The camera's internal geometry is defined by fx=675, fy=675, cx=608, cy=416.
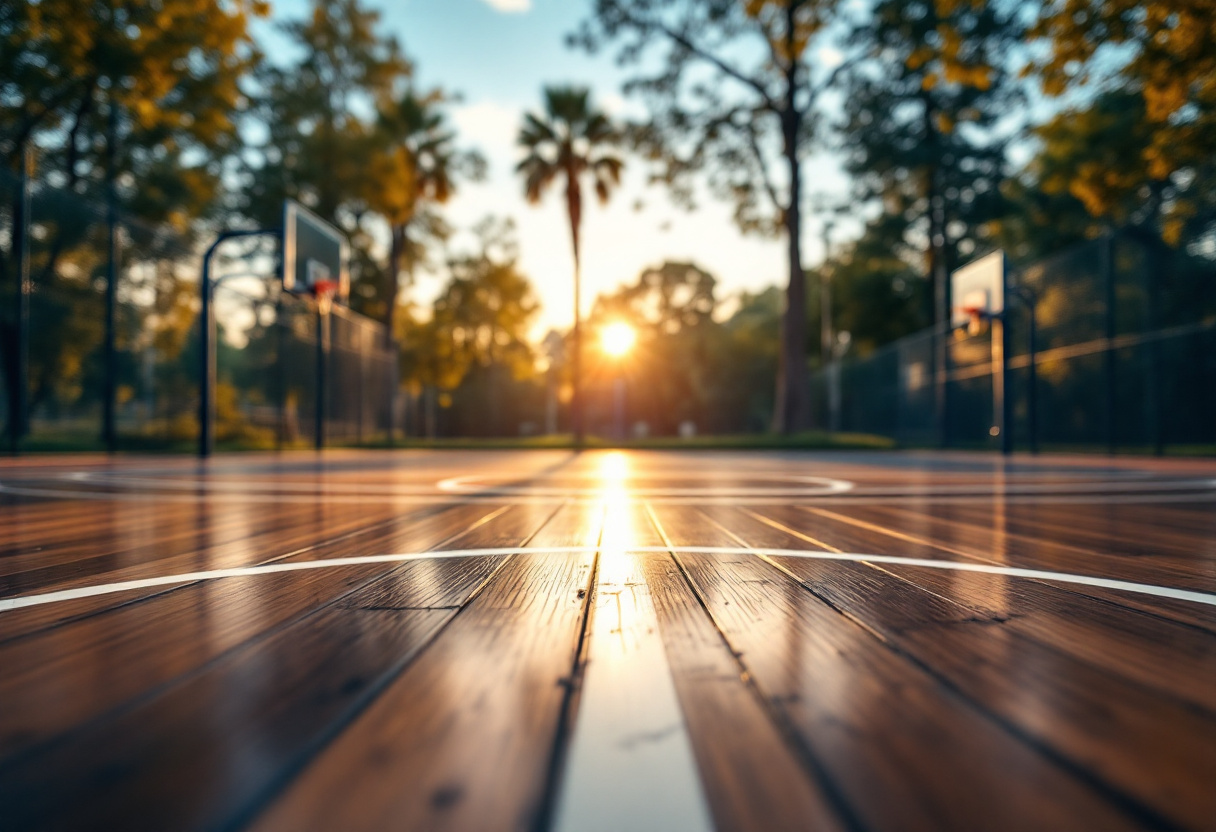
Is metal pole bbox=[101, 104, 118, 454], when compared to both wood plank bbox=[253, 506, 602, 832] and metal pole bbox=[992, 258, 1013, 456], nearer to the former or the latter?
wood plank bbox=[253, 506, 602, 832]

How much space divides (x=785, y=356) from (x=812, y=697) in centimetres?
1512

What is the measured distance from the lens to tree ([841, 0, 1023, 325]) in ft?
49.3

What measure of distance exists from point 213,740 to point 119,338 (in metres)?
14.3

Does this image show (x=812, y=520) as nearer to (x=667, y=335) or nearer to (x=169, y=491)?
(x=169, y=491)

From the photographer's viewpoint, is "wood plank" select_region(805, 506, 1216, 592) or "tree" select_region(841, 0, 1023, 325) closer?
"wood plank" select_region(805, 506, 1216, 592)

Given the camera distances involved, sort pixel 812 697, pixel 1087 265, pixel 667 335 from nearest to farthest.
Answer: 1. pixel 812 697
2. pixel 1087 265
3. pixel 667 335

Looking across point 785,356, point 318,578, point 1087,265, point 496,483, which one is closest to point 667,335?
point 785,356

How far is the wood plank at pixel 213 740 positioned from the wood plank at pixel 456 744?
0.14ft

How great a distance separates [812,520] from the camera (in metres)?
3.11

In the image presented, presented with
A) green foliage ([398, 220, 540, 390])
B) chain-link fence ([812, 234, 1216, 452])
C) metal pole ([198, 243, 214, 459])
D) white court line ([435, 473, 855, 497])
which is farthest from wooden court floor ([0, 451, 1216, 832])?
green foliage ([398, 220, 540, 390])

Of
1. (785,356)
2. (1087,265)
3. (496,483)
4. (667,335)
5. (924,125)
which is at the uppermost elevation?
(924,125)

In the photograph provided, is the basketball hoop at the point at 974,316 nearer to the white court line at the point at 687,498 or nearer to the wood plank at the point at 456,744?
the white court line at the point at 687,498

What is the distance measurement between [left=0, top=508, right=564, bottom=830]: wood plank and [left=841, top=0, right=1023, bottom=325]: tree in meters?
17.4

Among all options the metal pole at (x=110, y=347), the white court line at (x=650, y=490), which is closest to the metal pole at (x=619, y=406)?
the metal pole at (x=110, y=347)
